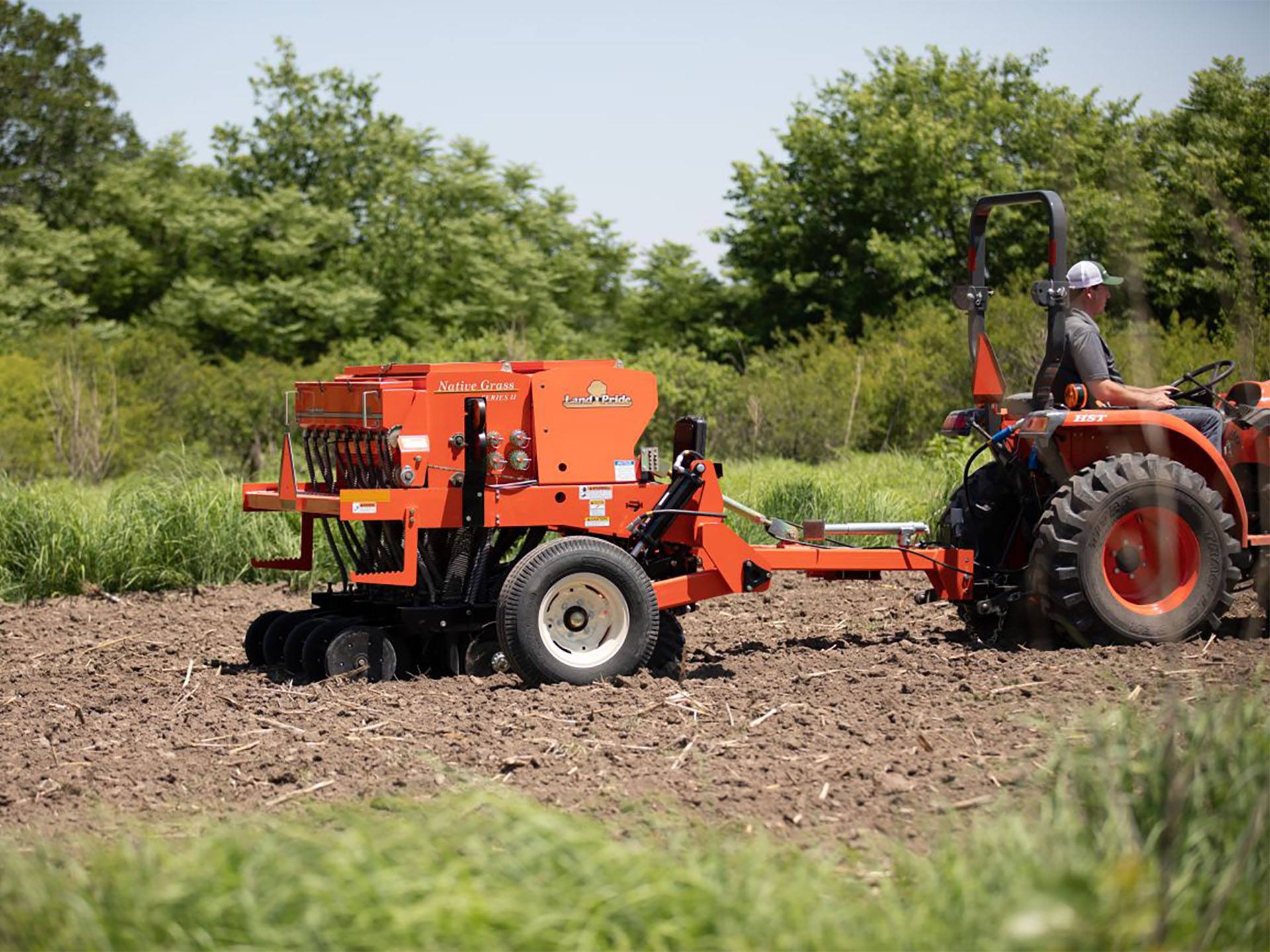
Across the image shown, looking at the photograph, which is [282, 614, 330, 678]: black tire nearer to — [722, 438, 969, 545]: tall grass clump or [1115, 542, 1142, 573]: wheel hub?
[1115, 542, 1142, 573]: wheel hub

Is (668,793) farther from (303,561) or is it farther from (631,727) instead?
(303,561)

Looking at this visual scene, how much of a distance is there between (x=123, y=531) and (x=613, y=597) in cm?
537

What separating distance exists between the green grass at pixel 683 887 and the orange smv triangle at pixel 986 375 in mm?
4461

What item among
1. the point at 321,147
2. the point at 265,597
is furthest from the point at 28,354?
the point at 265,597

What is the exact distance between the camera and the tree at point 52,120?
36031 mm

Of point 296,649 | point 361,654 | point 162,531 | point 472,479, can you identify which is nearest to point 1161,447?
point 472,479

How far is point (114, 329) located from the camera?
104 ft

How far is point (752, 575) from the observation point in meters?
7.71

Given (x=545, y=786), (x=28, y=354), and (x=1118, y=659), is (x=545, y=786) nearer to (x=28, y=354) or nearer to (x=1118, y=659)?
(x=1118, y=659)

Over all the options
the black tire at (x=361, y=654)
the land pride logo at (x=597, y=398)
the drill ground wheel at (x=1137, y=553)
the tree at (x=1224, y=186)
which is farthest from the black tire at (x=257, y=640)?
the tree at (x=1224, y=186)

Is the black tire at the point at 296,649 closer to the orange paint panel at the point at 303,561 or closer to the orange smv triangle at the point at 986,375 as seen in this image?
the orange paint panel at the point at 303,561

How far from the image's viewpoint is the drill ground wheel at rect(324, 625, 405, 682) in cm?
760

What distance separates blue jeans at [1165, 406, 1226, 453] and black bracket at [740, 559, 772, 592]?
2.36m

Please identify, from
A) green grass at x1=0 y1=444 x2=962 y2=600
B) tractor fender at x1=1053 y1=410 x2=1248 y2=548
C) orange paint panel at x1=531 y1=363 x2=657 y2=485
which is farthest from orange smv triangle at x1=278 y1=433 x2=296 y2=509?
tractor fender at x1=1053 y1=410 x2=1248 y2=548
